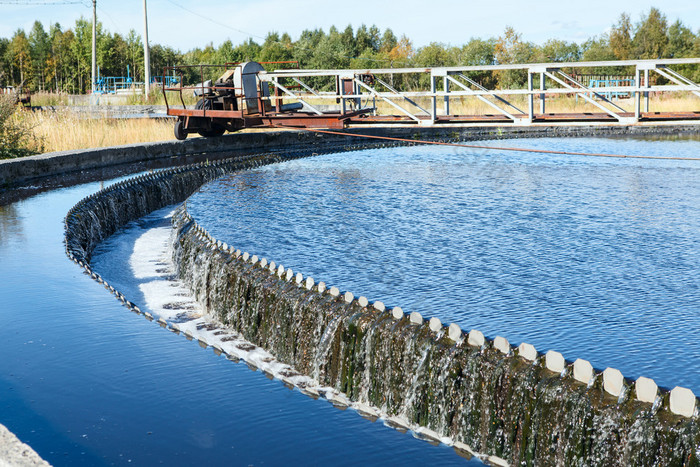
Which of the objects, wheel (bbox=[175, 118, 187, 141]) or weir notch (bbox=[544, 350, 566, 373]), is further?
wheel (bbox=[175, 118, 187, 141])

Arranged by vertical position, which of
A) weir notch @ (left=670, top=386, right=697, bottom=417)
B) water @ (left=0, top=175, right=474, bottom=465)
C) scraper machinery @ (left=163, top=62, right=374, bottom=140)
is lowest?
water @ (left=0, top=175, right=474, bottom=465)

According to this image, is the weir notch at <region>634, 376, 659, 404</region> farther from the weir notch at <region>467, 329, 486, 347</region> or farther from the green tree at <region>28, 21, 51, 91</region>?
the green tree at <region>28, 21, 51, 91</region>

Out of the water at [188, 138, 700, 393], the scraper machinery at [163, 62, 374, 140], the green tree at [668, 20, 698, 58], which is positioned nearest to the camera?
the water at [188, 138, 700, 393]

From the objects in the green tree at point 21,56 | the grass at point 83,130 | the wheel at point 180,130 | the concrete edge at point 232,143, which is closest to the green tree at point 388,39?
the green tree at point 21,56

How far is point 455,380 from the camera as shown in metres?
5.08

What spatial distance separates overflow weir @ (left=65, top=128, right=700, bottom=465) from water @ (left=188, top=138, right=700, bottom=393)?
1.31 metres

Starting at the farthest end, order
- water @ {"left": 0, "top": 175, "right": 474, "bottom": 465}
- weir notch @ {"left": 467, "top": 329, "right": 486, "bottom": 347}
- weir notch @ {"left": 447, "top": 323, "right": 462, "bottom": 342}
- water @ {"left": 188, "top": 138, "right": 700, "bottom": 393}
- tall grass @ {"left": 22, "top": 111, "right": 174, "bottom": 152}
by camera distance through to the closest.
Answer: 1. tall grass @ {"left": 22, "top": 111, "right": 174, "bottom": 152}
2. water @ {"left": 188, "top": 138, "right": 700, "bottom": 393}
3. weir notch @ {"left": 447, "top": 323, "right": 462, "bottom": 342}
4. weir notch @ {"left": 467, "top": 329, "right": 486, "bottom": 347}
5. water @ {"left": 0, "top": 175, "right": 474, "bottom": 465}

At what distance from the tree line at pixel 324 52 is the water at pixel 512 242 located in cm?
4787

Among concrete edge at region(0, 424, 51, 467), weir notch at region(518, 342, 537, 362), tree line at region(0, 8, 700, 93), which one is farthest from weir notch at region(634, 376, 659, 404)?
tree line at region(0, 8, 700, 93)

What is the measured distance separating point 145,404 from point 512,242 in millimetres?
6407

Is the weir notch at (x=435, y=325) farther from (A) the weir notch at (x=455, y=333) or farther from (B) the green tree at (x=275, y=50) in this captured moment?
(B) the green tree at (x=275, y=50)

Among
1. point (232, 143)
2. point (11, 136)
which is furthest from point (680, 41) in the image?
point (11, 136)

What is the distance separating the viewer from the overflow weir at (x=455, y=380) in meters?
4.08

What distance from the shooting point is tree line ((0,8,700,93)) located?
73312 mm
